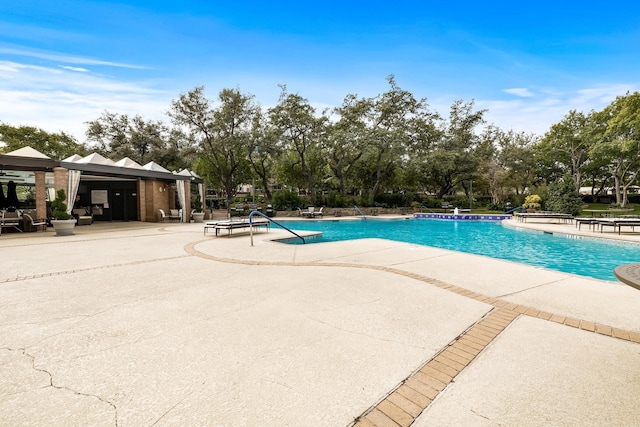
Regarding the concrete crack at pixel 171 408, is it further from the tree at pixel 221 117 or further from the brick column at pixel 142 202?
the tree at pixel 221 117

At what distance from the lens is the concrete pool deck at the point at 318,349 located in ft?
6.07

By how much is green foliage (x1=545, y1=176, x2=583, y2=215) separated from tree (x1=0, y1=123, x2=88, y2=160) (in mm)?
40857

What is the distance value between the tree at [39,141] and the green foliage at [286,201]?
20.3 metres

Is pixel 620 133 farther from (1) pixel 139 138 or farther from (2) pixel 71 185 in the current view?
(1) pixel 139 138

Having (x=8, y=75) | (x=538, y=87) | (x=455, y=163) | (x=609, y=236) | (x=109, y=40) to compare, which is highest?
(x=538, y=87)

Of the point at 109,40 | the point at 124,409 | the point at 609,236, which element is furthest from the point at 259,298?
the point at 109,40

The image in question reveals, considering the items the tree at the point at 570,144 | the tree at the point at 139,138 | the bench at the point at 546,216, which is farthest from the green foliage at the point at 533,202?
the tree at the point at 139,138

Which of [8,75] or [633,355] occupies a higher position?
[8,75]

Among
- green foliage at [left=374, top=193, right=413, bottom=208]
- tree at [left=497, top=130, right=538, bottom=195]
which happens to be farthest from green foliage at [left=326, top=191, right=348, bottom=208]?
tree at [left=497, top=130, right=538, bottom=195]

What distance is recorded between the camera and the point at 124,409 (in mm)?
1860

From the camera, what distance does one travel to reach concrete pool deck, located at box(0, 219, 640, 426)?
1.85m

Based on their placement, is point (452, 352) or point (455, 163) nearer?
point (452, 352)

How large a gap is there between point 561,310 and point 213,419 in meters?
4.02

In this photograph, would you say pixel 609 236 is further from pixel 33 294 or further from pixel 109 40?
pixel 109 40
